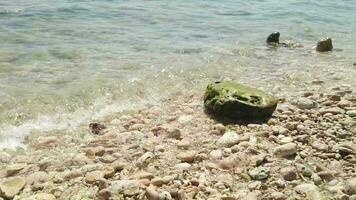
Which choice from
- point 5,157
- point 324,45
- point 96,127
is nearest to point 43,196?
point 5,157

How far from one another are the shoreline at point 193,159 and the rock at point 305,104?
0.73 feet

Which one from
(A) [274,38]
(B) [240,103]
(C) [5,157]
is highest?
(B) [240,103]

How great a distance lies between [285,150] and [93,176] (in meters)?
2.74

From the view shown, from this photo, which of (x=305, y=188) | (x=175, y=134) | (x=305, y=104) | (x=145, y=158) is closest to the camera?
(x=305, y=188)

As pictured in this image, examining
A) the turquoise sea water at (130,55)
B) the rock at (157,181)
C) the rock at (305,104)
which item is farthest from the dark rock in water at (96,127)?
the rock at (305,104)

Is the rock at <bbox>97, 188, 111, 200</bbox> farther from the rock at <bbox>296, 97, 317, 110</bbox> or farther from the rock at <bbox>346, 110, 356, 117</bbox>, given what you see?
the rock at <bbox>346, 110, 356, 117</bbox>

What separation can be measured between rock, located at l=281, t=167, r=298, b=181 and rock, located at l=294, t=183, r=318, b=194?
0.73ft

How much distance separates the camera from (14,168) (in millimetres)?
6199

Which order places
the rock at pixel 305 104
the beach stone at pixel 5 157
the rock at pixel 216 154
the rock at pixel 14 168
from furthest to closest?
the rock at pixel 305 104 < the rock at pixel 216 154 < the beach stone at pixel 5 157 < the rock at pixel 14 168

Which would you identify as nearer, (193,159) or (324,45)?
(193,159)

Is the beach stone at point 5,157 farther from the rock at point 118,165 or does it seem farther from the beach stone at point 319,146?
the beach stone at point 319,146

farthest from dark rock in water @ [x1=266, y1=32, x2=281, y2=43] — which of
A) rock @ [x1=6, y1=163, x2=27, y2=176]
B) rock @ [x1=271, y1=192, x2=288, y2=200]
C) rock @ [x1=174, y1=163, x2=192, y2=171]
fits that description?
rock @ [x1=6, y1=163, x2=27, y2=176]

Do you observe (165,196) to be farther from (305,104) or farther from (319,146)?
(305,104)

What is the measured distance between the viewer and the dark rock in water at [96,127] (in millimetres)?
7602
